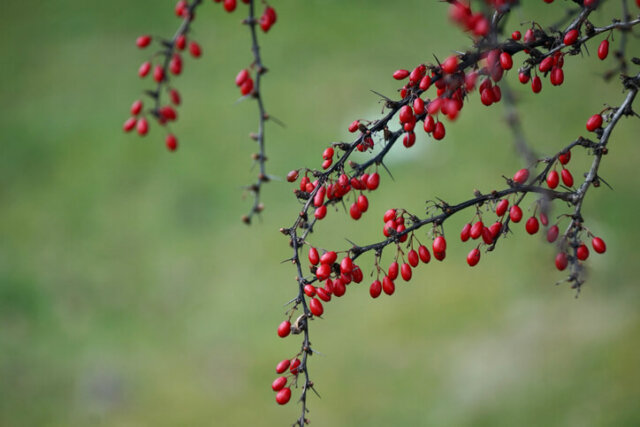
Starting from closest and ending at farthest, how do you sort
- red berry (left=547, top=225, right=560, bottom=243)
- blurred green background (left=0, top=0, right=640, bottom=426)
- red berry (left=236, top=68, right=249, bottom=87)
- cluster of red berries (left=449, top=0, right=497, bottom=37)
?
cluster of red berries (left=449, top=0, right=497, bottom=37), red berry (left=547, top=225, right=560, bottom=243), red berry (left=236, top=68, right=249, bottom=87), blurred green background (left=0, top=0, right=640, bottom=426)

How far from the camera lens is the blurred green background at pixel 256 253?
4.25m

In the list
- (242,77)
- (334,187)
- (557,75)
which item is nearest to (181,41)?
(242,77)

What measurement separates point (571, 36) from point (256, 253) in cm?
388

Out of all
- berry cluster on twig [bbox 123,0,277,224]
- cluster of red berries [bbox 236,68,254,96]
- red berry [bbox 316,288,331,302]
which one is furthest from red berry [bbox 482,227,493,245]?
cluster of red berries [bbox 236,68,254,96]

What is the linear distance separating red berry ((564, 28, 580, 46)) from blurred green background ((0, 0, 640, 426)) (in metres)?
2.79

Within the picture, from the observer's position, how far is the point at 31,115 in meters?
6.53

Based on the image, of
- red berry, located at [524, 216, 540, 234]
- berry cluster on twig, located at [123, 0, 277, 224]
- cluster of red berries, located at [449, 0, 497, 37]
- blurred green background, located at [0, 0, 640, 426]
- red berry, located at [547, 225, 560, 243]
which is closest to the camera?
cluster of red berries, located at [449, 0, 497, 37]

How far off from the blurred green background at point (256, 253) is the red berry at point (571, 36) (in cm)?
279

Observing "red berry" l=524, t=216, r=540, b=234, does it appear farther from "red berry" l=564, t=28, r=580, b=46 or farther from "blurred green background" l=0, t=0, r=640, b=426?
"blurred green background" l=0, t=0, r=640, b=426

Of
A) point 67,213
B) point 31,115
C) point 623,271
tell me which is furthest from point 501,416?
point 31,115

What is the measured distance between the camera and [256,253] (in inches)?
209

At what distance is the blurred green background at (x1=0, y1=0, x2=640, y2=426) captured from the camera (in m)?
4.25

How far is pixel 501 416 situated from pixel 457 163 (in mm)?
2306

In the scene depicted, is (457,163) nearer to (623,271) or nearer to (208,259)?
(623,271)
